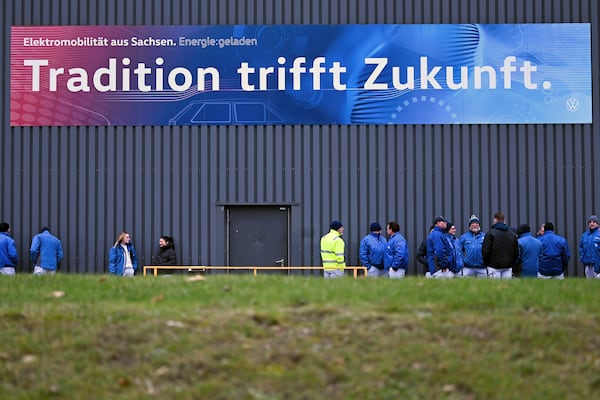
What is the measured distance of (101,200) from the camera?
24312 mm

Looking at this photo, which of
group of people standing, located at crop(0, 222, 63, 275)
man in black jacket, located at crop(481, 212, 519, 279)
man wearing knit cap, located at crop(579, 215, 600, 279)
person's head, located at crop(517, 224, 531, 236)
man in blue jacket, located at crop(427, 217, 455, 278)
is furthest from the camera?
group of people standing, located at crop(0, 222, 63, 275)

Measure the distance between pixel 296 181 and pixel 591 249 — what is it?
23.4ft

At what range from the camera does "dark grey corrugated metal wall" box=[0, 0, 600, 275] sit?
79.3ft

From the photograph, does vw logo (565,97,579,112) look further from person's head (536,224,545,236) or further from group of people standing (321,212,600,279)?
group of people standing (321,212,600,279)

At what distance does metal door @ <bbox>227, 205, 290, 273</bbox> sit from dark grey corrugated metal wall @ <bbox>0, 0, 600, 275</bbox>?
0.26 metres

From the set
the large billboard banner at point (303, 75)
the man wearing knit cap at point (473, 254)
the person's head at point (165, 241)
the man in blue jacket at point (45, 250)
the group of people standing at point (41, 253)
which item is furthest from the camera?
the large billboard banner at point (303, 75)

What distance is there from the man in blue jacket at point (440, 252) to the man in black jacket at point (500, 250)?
779mm

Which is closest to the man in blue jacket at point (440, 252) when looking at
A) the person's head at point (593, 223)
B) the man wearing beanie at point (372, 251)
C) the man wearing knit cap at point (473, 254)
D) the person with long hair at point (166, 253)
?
the man wearing knit cap at point (473, 254)

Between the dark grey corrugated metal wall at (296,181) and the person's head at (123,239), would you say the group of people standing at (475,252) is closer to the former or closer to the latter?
the dark grey corrugated metal wall at (296,181)

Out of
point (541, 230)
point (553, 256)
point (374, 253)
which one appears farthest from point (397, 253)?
point (541, 230)

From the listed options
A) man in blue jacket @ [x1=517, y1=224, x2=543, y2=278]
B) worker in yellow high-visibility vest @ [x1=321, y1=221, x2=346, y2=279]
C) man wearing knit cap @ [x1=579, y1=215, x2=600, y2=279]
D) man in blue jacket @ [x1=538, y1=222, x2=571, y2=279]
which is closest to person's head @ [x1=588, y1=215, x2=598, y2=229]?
man wearing knit cap @ [x1=579, y1=215, x2=600, y2=279]

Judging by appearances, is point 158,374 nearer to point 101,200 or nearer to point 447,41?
point 101,200

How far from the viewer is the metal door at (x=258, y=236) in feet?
79.8

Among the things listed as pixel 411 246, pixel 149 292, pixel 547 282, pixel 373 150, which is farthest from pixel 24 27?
pixel 547 282
